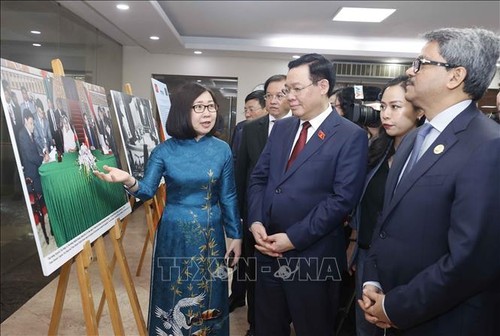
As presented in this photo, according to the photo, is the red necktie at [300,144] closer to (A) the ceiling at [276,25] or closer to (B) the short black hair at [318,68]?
(B) the short black hair at [318,68]

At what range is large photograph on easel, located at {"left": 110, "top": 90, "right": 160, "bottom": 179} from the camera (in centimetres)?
225

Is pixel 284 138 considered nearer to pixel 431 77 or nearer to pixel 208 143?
pixel 208 143

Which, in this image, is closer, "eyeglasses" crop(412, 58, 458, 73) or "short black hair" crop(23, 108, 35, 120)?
"eyeglasses" crop(412, 58, 458, 73)

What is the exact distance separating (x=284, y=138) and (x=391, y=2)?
10.0ft

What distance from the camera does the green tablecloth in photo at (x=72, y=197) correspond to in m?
1.28

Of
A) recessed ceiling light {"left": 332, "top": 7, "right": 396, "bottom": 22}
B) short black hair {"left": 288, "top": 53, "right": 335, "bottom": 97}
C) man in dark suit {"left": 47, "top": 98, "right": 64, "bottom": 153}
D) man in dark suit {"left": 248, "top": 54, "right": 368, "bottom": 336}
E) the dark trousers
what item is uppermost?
recessed ceiling light {"left": 332, "top": 7, "right": 396, "bottom": 22}

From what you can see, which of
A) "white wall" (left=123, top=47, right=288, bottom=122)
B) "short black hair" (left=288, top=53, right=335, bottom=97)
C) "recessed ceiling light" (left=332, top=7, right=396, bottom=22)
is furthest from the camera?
"white wall" (left=123, top=47, right=288, bottom=122)

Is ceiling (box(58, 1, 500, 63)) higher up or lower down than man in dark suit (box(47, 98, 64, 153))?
higher up

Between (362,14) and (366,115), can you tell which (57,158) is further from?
(362,14)

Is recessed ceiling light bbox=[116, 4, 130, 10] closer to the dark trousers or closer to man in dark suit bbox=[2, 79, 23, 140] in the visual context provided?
man in dark suit bbox=[2, 79, 23, 140]

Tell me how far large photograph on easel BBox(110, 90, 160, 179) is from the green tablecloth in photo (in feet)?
1.62

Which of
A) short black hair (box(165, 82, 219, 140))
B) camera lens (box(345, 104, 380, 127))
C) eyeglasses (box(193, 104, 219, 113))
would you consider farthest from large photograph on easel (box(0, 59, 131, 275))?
camera lens (box(345, 104, 380, 127))

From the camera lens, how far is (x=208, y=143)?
5.74 ft

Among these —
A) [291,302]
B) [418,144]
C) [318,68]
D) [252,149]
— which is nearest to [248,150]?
[252,149]
